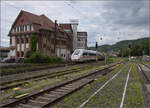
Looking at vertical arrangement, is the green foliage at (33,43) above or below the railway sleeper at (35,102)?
above

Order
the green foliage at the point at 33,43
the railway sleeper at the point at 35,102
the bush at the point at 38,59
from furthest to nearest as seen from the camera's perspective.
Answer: the green foliage at the point at 33,43
the bush at the point at 38,59
the railway sleeper at the point at 35,102

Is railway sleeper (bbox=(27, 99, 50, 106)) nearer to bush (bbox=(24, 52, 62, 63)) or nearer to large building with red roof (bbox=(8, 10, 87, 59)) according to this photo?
bush (bbox=(24, 52, 62, 63))

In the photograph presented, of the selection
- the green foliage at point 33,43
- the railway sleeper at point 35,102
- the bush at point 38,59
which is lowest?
the railway sleeper at point 35,102

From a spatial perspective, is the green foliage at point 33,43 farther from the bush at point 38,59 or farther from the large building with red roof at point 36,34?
the bush at point 38,59

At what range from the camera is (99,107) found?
20.2 feet

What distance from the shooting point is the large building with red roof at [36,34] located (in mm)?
45125

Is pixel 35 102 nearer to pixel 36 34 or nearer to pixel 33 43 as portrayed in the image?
pixel 33 43

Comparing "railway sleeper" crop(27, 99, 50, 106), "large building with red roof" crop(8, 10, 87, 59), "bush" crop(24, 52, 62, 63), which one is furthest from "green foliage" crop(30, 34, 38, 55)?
"railway sleeper" crop(27, 99, 50, 106)

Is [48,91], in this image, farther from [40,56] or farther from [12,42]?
[12,42]

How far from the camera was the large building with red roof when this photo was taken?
45125 millimetres

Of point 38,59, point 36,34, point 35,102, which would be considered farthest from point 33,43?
point 35,102

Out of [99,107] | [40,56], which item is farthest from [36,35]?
[99,107]

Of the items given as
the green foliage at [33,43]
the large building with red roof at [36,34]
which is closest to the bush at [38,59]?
the green foliage at [33,43]

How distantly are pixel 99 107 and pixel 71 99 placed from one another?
5.06 feet
